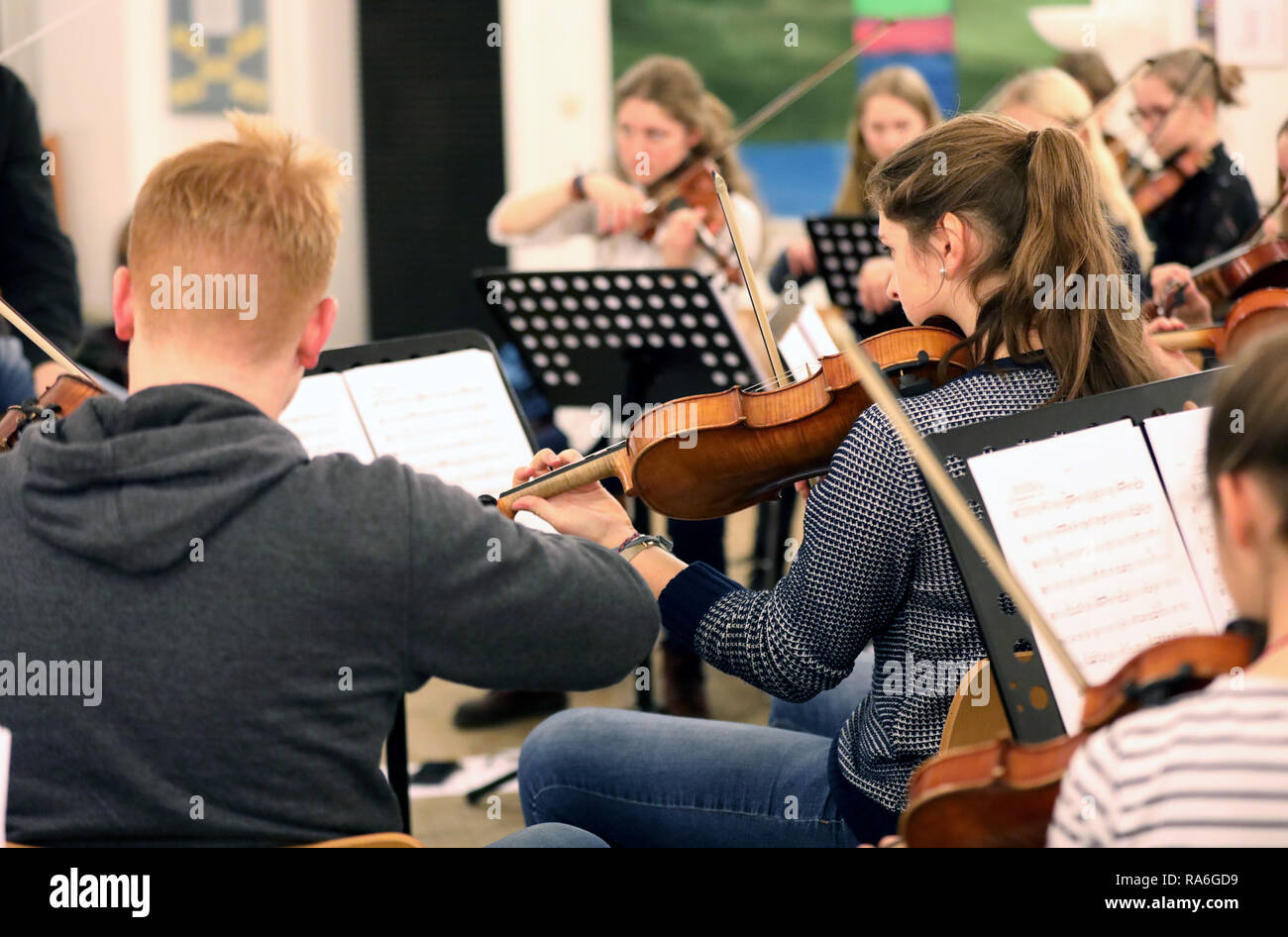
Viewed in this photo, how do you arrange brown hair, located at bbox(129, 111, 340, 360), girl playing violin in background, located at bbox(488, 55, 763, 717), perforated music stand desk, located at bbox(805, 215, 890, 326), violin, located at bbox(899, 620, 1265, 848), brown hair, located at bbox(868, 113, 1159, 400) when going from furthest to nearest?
girl playing violin in background, located at bbox(488, 55, 763, 717) < perforated music stand desk, located at bbox(805, 215, 890, 326) < brown hair, located at bbox(868, 113, 1159, 400) < brown hair, located at bbox(129, 111, 340, 360) < violin, located at bbox(899, 620, 1265, 848)

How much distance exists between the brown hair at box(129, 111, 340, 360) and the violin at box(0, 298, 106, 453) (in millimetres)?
547

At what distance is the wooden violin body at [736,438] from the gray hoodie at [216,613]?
1.92 feet

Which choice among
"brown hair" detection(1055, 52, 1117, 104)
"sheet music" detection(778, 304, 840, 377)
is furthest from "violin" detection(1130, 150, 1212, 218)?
"sheet music" detection(778, 304, 840, 377)

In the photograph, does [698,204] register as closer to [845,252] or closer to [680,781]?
[845,252]

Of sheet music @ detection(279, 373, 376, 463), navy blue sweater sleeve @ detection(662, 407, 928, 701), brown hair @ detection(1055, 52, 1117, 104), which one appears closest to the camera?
navy blue sweater sleeve @ detection(662, 407, 928, 701)

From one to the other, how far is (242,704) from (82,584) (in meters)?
0.14

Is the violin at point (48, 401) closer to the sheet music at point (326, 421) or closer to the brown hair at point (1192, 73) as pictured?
the sheet music at point (326, 421)

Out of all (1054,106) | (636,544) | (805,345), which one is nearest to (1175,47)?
(1054,106)

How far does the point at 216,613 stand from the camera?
94 centimetres

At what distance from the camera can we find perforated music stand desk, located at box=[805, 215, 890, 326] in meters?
2.99

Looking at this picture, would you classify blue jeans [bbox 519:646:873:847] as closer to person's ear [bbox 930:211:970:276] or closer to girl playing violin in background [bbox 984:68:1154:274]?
person's ear [bbox 930:211:970:276]

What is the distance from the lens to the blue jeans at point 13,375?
2498 millimetres

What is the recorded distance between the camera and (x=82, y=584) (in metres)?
0.94
